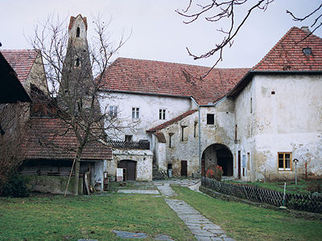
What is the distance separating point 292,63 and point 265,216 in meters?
14.9

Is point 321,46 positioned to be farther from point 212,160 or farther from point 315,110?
point 212,160

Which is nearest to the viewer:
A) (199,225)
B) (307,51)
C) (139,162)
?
(199,225)

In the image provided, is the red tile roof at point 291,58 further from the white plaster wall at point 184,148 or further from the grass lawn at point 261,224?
the grass lawn at point 261,224

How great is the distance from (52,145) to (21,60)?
21.0 ft

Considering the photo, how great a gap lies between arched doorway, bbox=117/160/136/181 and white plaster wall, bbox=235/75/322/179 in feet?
34.6

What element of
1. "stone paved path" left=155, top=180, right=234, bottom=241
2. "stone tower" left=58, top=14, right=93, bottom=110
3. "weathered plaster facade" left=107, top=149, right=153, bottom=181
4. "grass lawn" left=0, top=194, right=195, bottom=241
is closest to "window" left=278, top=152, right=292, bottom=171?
"weathered plaster facade" left=107, top=149, right=153, bottom=181

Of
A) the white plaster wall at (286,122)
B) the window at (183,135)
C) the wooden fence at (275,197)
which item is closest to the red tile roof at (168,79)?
the window at (183,135)

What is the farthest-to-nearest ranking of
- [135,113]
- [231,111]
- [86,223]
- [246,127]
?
1. [135,113]
2. [231,111]
3. [246,127]
4. [86,223]

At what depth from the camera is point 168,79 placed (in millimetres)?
36875

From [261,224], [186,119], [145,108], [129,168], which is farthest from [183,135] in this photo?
[261,224]

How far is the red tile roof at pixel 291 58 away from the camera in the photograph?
23.0 meters

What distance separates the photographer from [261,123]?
23625 millimetres

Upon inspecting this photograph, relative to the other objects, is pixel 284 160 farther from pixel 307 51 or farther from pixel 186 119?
pixel 186 119

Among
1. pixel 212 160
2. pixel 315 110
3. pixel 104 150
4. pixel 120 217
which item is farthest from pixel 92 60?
pixel 212 160
